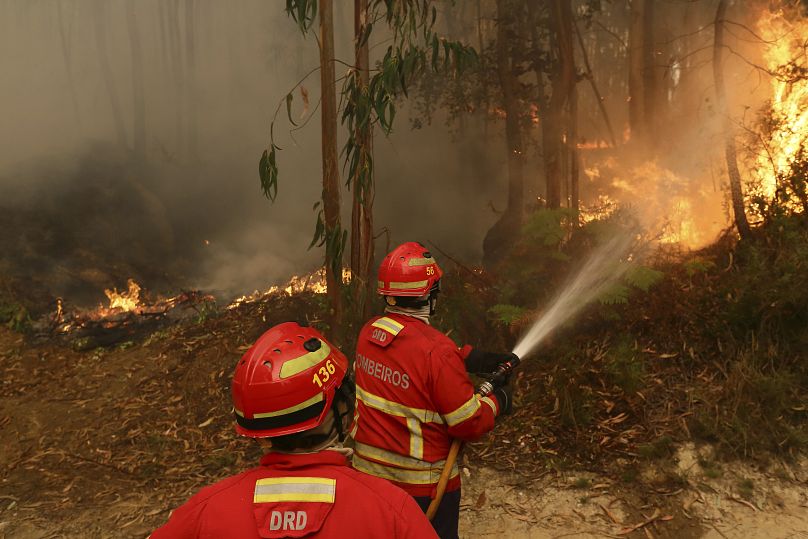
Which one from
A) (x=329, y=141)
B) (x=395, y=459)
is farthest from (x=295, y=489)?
(x=329, y=141)

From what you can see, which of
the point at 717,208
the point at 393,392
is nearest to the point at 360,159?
the point at 393,392

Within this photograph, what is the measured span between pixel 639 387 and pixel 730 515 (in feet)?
4.78

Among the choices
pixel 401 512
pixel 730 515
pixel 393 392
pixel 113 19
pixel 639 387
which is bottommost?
pixel 730 515

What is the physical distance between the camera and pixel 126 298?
1115 centimetres

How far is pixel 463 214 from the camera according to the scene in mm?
20625

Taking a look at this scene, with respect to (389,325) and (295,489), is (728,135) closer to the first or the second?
(389,325)

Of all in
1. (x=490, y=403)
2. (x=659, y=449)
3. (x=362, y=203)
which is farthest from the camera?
(x=362, y=203)

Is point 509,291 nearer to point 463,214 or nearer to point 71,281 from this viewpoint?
point 71,281

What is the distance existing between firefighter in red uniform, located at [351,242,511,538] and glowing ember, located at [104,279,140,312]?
8.58 m

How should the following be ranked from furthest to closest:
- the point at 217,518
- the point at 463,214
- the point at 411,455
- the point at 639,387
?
the point at 463,214
the point at 639,387
the point at 411,455
the point at 217,518

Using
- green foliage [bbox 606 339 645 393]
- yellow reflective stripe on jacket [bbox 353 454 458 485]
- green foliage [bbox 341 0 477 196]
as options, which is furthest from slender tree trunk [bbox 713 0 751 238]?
yellow reflective stripe on jacket [bbox 353 454 458 485]

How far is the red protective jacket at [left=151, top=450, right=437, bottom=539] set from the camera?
1401mm

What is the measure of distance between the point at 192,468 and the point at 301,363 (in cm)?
484

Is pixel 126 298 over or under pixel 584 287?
under
